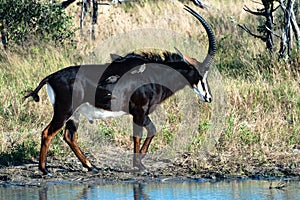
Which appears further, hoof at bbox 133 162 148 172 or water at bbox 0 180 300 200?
hoof at bbox 133 162 148 172

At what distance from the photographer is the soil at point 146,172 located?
893cm

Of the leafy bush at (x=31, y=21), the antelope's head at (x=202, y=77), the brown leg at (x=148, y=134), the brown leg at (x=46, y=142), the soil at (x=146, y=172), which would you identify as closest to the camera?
the soil at (x=146, y=172)

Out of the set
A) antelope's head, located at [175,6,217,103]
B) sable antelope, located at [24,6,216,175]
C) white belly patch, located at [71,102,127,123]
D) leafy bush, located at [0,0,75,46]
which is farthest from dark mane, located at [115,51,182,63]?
leafy bush, located at [0,0,75,46]

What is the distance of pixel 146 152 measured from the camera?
31.4 feet

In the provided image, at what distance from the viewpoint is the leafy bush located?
49.9ft

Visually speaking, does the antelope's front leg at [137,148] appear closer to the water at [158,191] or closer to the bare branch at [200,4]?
the water at [158,191]

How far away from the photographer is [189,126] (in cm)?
1082

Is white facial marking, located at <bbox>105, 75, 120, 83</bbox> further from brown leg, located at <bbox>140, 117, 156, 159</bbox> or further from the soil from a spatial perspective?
the soil

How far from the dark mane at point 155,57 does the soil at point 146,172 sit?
1.26 meters

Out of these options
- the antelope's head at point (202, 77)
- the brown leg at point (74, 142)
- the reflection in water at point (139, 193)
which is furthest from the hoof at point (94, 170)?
the antelope's head at point (202, 77)

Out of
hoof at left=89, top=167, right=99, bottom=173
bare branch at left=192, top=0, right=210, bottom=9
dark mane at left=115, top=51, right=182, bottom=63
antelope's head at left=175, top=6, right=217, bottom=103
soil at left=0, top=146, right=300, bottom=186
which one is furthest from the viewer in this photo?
bare branch at left=192, top=0, right=210, bottom=9

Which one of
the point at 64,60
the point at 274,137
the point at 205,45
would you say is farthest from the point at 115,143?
the point at 205,45

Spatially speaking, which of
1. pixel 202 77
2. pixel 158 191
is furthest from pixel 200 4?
pixel 158 191

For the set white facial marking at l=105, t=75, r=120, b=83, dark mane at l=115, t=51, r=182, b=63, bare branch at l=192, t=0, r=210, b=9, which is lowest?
white facial marking at l=105, t=75, r=120, b=83
